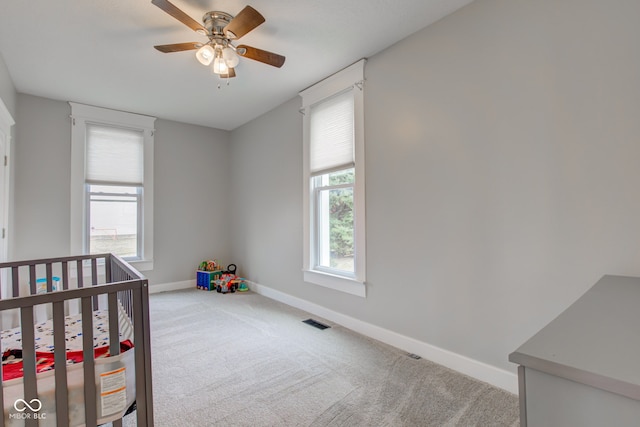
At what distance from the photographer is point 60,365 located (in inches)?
47.8

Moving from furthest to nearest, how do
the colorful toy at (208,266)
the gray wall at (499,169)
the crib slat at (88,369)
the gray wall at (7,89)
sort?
1. the colorful toy at (208,266)
2. the gray wall at (7,89)
3. the gray wall at (499,169)
4. the crib slat at (88,369)

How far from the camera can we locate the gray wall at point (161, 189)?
11.8 feet

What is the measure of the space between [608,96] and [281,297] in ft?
11.7

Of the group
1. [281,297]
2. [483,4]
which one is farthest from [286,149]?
[483,4]

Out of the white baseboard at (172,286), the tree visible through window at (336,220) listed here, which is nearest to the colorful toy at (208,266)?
the white baseboard at (172,286)

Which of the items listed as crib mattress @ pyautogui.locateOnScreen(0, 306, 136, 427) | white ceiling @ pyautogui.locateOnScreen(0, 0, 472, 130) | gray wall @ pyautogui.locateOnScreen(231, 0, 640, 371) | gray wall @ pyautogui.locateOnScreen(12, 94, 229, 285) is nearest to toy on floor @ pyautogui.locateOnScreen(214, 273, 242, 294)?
gray wall @ pyautogui.locateOnScreen(12, 94, 229, 285)

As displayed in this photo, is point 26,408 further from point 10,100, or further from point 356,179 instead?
point 10,100

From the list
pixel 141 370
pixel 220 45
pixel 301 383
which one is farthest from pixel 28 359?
pixel 220 45

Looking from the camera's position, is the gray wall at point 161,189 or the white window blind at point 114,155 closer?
the gray wall at point 161,189

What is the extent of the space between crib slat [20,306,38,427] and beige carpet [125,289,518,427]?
73 cm

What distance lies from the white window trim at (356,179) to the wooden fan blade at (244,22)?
120 cm

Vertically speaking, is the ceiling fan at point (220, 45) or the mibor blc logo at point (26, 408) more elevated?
the ceiling fan at point (220, 45)

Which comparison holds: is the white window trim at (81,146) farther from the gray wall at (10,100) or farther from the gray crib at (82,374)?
the gray crib at (82,374)

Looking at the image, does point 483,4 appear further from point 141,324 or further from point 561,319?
point 141,324
